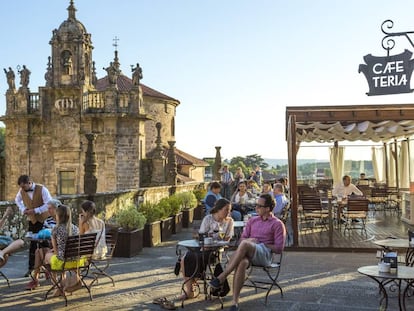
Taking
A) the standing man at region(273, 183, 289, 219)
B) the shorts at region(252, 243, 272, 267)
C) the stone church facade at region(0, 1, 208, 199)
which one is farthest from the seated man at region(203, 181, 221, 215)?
the stone church facade at region(0, 1, 208, 199)

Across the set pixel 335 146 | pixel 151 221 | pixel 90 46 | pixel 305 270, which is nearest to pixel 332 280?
pixel 305 270

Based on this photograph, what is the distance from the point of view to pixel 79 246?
6.98 m

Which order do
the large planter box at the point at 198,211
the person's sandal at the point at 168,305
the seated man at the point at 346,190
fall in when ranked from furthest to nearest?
the large planter box at the point at 198,211 → the seated man at the point at 346,190 → the person's sandal at the point at 168,305

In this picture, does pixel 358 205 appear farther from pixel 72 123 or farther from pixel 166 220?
pixel 72 123

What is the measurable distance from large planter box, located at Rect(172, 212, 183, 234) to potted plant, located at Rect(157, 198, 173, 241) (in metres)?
0.26

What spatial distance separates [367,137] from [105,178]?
1568 centimetres

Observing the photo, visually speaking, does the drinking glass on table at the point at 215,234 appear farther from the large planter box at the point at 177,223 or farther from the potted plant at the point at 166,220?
the large planter box at the point at 177,223

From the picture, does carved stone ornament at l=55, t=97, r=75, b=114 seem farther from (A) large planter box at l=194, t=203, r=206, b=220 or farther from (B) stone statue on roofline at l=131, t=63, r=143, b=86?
(A) large planter box at l=194, t=203, r=206, b=220

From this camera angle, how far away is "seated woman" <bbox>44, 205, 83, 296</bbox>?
6.97 metres

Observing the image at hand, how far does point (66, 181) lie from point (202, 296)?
24325 mm

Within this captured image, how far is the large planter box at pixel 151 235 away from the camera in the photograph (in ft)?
39.2

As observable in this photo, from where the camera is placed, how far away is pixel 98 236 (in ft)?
25.3

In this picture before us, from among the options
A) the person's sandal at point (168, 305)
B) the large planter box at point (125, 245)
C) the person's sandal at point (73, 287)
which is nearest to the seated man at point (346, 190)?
the large planter box at point (125, 245)

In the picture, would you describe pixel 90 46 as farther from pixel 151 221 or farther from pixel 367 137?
pixel 151 221
